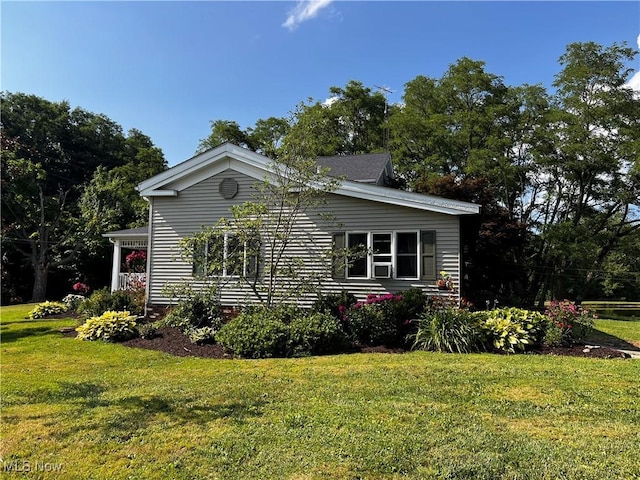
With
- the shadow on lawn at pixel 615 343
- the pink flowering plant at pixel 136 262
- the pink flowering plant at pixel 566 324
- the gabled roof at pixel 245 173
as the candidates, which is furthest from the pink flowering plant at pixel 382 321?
the pink flowering plant at pixel 136 262

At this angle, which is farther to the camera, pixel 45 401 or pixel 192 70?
pixel 192 70

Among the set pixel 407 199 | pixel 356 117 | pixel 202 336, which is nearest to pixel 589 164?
pixel 407 199

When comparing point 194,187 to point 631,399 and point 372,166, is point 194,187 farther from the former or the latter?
point 631,399

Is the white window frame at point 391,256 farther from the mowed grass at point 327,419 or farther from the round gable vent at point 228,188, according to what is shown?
the mowed grass at point 327,419

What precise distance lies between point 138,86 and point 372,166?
8.17m

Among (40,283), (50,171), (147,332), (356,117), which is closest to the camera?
(147,332)

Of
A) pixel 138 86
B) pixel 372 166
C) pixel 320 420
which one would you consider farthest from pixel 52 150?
pixel 320 420

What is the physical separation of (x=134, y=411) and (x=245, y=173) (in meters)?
8.18

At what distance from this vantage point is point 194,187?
12188 millimetres

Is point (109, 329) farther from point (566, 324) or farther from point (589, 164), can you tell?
point (589, 164)

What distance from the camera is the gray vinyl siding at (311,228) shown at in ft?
34.7

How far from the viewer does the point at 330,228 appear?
37.0 feet

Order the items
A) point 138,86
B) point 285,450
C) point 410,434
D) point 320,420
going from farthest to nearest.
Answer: point 138,86
point 320,420
point 410,434
point 285,450

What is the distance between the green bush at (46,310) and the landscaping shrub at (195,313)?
6.72 meters
